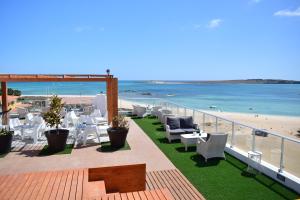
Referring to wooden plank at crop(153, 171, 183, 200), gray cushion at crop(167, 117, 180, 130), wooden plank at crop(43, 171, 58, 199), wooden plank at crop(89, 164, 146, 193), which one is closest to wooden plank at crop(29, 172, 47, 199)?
wooden plank at crop(43, 171, 58, 199)

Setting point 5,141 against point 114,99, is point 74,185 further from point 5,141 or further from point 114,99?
point 114,99

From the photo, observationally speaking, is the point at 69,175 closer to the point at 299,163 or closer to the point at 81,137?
the point at 81,137

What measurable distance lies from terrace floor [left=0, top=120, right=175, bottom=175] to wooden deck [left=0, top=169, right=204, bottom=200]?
3.41ft

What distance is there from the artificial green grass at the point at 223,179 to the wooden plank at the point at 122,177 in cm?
111

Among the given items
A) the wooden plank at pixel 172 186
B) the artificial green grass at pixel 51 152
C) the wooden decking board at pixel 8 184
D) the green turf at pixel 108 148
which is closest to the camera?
the wooden decking board at pixel 8 184

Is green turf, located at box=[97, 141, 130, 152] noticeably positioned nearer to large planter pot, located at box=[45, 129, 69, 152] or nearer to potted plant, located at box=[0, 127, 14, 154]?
large planter pot, located at box=[45, 129, 69, 152]

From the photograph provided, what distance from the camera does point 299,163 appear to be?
6133 mm

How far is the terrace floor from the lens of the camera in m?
6.34

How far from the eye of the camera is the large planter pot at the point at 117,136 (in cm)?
791

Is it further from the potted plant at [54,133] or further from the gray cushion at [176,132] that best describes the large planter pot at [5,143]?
the gray cushion at [176,132]

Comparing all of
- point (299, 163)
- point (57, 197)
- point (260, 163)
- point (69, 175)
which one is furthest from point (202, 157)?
point (57, 197)

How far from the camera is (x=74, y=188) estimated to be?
439cm

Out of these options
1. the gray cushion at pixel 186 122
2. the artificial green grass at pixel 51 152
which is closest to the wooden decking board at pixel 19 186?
the artificial green grass at pixel 51 152

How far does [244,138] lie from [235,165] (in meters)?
1.76
